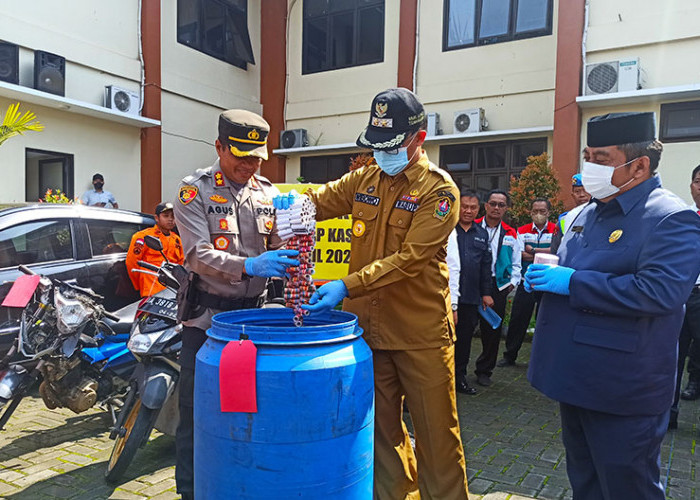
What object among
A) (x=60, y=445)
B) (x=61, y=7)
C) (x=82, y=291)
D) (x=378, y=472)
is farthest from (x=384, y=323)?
(x=61, y=7)

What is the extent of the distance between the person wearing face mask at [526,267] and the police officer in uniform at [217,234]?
370 cm

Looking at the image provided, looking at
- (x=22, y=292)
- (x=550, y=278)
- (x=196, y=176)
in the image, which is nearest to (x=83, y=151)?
→ (x=22, y=292)

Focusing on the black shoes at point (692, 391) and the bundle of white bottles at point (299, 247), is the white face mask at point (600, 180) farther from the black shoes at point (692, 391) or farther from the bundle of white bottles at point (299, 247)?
the black shoes at point (692, 391)

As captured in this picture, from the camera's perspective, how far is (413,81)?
11.1 meters

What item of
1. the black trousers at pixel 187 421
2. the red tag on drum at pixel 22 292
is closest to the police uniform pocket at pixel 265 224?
the black trousers at pixel 187 421

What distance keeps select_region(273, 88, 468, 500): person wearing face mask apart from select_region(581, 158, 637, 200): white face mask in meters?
0.54

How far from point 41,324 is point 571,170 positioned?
27.0 feet

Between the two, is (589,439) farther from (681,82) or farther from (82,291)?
(681,82)

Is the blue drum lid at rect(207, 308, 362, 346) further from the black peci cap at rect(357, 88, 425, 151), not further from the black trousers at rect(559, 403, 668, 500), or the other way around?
the black trousers at rect(559, 403, 668, 500)

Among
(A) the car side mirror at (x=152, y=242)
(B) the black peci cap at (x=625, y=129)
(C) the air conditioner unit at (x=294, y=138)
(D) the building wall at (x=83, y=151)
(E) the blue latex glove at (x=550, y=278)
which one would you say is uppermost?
(C) the air conditioner unit at (x=294, y=138)

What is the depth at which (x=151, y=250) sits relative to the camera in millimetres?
4805

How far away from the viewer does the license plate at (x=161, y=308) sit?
10.7 feet

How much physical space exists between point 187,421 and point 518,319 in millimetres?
4130

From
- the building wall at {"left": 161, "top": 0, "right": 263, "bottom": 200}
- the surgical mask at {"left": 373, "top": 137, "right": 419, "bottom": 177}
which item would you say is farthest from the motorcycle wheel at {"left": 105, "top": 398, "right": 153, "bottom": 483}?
the building wall at {"left": 161, "top": 0, "right": 263, "bottom": 200}
